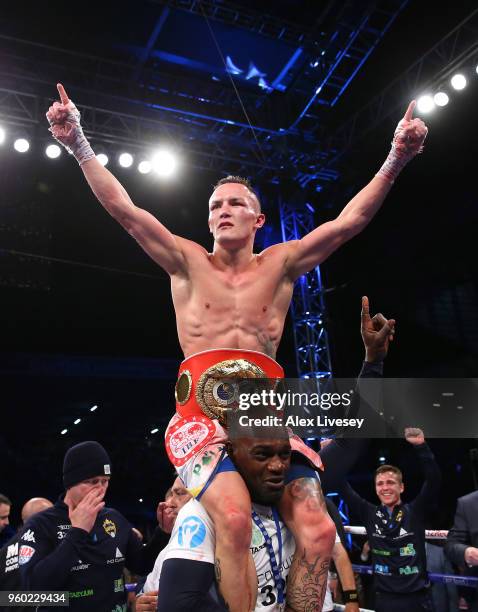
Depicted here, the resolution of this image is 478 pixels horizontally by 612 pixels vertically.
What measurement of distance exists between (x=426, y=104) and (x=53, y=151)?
5.23 m

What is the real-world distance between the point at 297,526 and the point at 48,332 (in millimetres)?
9642

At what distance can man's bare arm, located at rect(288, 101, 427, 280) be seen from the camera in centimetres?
266

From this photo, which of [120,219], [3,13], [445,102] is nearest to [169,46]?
[3,13]

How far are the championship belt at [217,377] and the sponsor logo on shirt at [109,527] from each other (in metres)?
1.20

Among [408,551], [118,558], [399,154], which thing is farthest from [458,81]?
[118,558]

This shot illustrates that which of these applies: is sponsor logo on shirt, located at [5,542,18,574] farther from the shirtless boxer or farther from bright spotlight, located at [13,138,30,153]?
bright spotlight, located at [13,138,30,153]

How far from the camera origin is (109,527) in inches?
126

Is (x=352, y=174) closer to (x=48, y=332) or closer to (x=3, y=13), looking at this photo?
(x=3, y=13)

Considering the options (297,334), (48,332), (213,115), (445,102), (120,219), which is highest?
(213,115)

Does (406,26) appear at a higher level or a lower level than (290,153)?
higher

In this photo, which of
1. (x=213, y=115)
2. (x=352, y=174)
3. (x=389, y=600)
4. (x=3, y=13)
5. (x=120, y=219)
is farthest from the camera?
(x=352, y=174)

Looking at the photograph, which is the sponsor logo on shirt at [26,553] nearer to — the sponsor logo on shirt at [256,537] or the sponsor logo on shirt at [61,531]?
the sponsor logo on shirt at [61,531]

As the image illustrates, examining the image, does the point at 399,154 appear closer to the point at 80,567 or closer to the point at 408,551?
the point at 80,567

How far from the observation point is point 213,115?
8797mm
